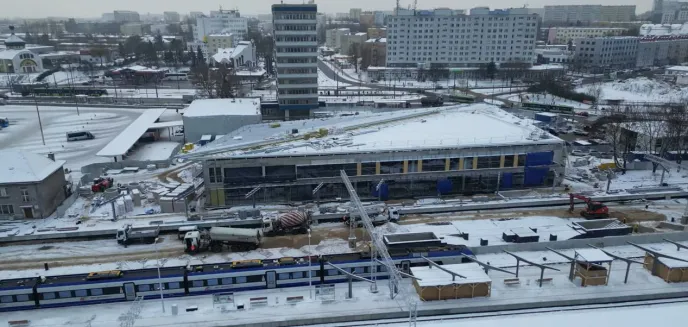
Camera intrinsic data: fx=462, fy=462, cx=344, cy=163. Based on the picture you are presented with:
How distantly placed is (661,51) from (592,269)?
101076 millimetres

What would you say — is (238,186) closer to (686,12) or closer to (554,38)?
(554,38)

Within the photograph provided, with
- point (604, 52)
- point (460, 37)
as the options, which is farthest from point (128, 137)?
point (604, 52)

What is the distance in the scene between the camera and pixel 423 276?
19.2 meters

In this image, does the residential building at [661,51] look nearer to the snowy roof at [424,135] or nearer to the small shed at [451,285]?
the snowy roof at [424,135]

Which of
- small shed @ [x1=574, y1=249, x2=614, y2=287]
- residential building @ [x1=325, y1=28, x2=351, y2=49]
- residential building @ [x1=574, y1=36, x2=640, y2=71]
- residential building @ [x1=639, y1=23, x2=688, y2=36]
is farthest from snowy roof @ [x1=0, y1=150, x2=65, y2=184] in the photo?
residential building @ [x1=639, y1=23, x2=688, y2=36]

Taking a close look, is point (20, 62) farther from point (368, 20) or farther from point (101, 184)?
point (368, 20)

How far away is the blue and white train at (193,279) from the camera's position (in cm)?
1878

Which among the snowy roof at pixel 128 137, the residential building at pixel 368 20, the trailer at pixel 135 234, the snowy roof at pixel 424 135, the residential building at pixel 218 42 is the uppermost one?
the residential building at pixel 368 20

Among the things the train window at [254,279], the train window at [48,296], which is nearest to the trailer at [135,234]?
the train window at [48,296]

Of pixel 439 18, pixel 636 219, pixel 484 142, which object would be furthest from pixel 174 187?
pixel 439 18

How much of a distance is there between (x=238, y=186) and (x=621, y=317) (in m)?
20.8

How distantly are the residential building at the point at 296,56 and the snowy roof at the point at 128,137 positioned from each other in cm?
1352

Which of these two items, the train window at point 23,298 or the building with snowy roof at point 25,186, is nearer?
the train window at point 23,298

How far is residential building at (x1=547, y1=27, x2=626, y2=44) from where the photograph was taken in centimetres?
11755
